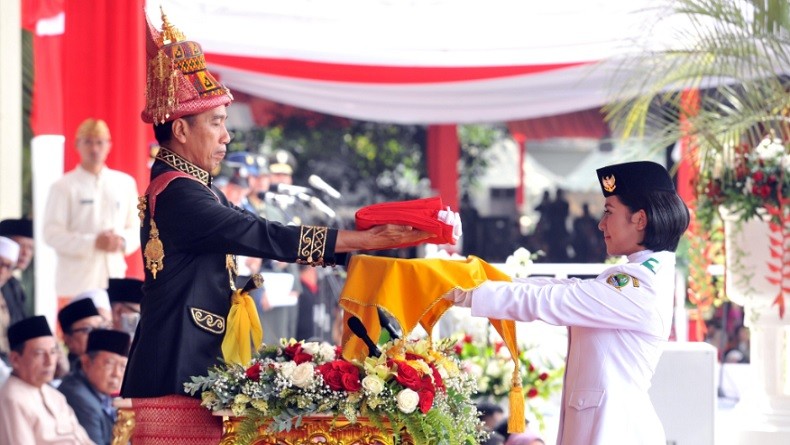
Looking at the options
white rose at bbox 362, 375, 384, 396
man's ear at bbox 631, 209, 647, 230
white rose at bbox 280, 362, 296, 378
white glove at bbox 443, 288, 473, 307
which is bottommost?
white rose at bbox 362, 375, 384, 396

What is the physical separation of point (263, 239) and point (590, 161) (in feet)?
36.3

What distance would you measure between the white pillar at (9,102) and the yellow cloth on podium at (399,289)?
3.60m

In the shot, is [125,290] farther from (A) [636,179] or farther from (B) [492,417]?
(A) [636,179]

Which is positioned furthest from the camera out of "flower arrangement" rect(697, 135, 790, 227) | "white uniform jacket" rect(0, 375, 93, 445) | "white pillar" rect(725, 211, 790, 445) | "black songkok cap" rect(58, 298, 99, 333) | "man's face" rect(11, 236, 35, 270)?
"man's face" rect(11, 236, 35, 270)

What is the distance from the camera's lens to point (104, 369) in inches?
224

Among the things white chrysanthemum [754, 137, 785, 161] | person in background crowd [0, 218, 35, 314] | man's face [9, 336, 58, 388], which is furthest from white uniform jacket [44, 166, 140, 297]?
white chrysanthemum [754, 137, 785, 161]

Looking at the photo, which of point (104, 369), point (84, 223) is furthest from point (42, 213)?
point (104, 369)

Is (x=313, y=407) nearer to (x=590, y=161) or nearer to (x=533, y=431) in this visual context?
(x=533, y=431)

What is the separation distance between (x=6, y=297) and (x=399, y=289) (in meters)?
3.70

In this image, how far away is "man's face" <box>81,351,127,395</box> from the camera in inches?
223

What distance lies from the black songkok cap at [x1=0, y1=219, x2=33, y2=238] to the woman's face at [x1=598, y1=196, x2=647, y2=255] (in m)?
3.83

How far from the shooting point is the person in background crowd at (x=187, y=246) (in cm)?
316

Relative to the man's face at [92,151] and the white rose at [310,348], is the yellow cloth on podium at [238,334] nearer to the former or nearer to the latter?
the white rose at [310,348]

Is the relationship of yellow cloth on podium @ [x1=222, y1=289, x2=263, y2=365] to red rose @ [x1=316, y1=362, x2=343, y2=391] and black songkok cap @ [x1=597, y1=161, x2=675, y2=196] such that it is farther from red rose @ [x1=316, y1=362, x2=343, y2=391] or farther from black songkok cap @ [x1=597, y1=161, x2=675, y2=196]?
black songkok cap @ [x1=597, y1=161, x2=675, y2=196]
